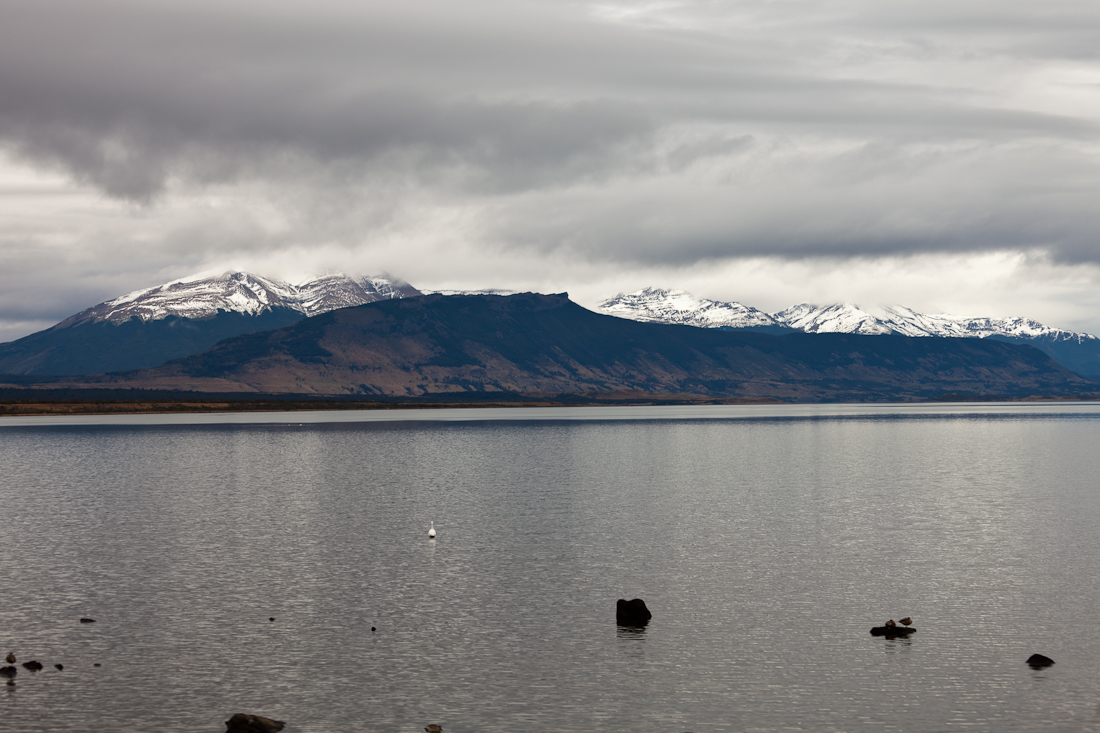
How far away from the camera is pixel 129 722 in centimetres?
2925

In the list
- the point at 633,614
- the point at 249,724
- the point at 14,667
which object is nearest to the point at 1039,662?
the point at 633,614

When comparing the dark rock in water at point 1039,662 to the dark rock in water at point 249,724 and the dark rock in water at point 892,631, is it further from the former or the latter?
the dark rock in water at point 249,724

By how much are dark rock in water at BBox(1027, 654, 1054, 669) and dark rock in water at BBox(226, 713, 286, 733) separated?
2610 centimetres

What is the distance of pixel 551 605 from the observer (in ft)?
145

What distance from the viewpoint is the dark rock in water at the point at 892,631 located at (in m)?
38.3

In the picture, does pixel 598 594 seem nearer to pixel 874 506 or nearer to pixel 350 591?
pixel 350 591

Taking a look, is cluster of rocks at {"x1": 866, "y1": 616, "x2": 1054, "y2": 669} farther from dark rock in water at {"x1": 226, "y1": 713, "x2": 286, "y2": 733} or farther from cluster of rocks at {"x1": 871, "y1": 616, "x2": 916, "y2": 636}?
dark rock in water at {"x1": 226, "y1": 713, "x2": 286, "y2": 733}

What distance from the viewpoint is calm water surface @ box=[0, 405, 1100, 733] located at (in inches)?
1210

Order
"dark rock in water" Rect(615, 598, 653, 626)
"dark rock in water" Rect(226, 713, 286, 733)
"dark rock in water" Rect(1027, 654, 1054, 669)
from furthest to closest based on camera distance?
"dark rock in water" Rect(615, 598, 653, 626), "dark rock in water" Rect(1027, 654, 1054, 669), "dark rock in water" Rect(226, 713, 286, 733)

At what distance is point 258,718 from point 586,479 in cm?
7749

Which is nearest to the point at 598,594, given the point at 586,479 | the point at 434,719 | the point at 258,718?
the point at 434,719

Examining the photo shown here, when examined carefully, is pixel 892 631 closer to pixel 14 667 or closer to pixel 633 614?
pixel 633 614

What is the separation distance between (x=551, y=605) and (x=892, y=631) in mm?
14912

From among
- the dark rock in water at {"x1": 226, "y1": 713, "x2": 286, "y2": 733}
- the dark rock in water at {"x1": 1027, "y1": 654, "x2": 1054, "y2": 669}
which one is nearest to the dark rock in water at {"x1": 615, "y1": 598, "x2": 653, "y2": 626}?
the dark rock in water at {"x1": 1027, "y1": 654, "x2": 1054, "y2": 669}
